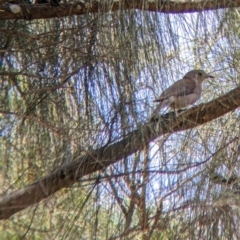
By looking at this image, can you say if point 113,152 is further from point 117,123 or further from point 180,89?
point 180,89

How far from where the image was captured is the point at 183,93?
1.88 metres

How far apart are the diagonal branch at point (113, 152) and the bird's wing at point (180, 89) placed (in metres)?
0.04

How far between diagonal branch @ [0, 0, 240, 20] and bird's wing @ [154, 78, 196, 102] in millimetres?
148

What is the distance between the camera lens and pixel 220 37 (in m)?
1.80

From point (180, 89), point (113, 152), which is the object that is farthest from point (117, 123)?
point (180, 89)

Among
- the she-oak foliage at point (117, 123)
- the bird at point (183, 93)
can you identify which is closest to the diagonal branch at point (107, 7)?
the she-oak foliage at point (117, 123)

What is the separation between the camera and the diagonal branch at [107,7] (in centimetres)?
174

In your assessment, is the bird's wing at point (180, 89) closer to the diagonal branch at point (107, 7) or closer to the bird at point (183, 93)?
the bird at point (183, 93)

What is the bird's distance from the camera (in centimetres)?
173

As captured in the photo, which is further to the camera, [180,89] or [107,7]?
[180,89]

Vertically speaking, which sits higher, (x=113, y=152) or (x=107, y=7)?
(x=107, y=7)

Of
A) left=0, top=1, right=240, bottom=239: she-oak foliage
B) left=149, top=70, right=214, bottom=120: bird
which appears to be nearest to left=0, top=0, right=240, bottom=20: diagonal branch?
left=0, top=1, right=240, bottom=239: she-oak foliage

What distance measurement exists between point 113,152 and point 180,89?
22 centimetres

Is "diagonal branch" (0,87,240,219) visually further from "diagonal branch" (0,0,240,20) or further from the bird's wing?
"diagonal branch" (0,0,240,20)
